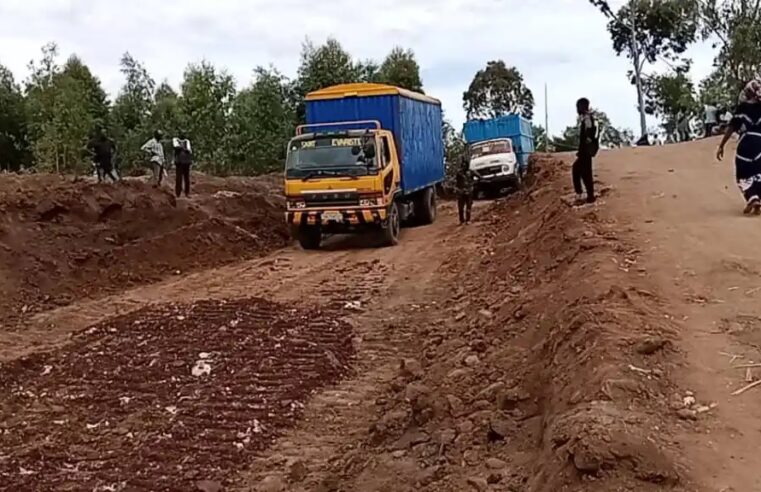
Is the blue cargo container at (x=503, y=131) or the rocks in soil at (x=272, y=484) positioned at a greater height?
the blue cargo container at (x=503, y=131)

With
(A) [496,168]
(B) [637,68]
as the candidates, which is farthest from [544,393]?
(B) [637,68]

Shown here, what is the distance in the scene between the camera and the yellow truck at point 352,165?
1762 centimetres

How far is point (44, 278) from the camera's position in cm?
1526

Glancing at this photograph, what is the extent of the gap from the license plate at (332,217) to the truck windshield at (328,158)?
76 cm

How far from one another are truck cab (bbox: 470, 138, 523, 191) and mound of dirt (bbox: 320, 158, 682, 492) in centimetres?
1742

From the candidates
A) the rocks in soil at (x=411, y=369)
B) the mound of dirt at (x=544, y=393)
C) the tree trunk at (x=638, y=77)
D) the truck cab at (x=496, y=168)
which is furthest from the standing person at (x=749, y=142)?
the tree trunk at (x=638, y=77)

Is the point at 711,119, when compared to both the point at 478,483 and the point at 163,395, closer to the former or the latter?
the point at 163,395

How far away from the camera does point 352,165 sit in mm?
17672

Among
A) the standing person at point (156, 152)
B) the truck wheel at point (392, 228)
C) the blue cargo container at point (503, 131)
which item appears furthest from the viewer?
the blue cargo container at point (503, 131)

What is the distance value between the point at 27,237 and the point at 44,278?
1592 millimetres

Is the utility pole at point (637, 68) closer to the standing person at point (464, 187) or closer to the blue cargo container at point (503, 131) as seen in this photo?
the blue cargo container at point (503, 131)

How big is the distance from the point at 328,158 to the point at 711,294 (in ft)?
35.9

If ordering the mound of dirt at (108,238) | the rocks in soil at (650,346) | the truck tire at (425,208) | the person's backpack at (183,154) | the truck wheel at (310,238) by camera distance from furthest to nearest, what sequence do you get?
the truck tire at (425,208) < the person's backpack at (183,154) < the truck wheel at (310,238) < the mound of dirt at (108,238) < the rocks in soil at (650,346)

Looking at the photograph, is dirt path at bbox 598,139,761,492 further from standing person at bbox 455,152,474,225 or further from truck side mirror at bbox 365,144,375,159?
standing person at bbox 455,152,474,225
